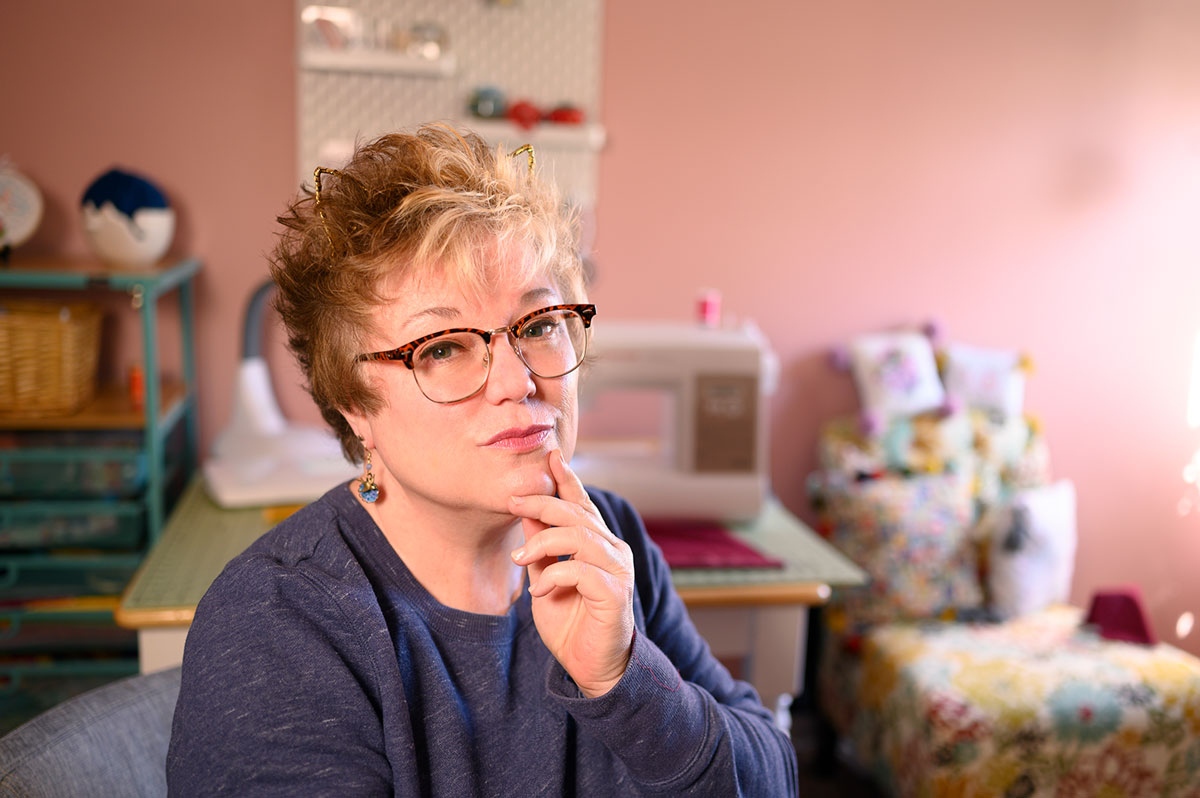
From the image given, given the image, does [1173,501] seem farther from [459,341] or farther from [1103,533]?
[459,341]

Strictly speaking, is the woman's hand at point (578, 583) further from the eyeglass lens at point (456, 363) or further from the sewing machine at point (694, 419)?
the sewing machine at point (694, 419)

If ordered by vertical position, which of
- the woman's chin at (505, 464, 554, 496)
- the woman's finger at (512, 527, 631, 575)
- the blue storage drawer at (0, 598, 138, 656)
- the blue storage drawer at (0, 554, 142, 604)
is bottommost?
the blue storage drawer at (0, 598, 138, 656)

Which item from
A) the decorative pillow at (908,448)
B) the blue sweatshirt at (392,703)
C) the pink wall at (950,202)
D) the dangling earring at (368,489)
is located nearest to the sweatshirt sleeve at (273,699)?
the blue sweatshirt at (392,703)

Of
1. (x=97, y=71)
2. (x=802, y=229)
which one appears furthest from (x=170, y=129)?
(x=802, y=229)

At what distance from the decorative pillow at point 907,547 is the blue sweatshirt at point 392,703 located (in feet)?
4.56

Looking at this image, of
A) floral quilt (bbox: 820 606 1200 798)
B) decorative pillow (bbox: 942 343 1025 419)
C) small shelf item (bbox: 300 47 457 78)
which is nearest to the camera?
floral quilt (bbox: 820 606 1200 798)

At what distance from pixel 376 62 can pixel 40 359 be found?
1.01m

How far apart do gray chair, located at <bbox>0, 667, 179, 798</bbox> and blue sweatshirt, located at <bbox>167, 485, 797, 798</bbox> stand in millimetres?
145

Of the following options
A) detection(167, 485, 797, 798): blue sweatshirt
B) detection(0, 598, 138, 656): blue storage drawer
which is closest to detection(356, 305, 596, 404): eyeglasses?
detection(167, 485, 797, 798): blue sweatshirt

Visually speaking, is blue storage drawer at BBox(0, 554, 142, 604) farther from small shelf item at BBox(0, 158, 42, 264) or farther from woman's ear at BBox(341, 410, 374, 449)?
woman's ear at BBox(341, 410, 374, 449)

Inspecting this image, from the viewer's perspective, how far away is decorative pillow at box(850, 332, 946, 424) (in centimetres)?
274

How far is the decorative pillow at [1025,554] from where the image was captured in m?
2.56

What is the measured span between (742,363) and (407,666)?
1.18 meters

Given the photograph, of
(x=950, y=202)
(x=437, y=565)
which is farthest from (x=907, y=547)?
(x=437, y=565)
